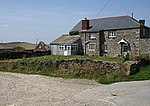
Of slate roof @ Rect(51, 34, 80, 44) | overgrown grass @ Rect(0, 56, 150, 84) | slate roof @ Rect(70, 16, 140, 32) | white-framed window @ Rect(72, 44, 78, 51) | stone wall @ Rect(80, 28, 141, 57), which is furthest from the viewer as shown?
slate roof @ Rect(51, 34, 80, 44)

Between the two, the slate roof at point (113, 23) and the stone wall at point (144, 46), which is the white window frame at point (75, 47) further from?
the stone wall at point (144, 46)

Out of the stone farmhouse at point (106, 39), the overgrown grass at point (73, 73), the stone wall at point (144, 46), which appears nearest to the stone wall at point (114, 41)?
the stone farmhouse at point (106, 39)

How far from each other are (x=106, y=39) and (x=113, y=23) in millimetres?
3336

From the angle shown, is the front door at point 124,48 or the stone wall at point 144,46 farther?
the front door at point 124,48

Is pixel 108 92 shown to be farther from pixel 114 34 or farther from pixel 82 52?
pixel 82 52

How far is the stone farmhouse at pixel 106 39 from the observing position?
3906 cm

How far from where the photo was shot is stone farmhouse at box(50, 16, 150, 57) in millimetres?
39062

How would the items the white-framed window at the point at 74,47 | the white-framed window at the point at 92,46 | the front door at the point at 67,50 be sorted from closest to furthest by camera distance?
the white-framed window at the point at 92,46, the front door at the point at 67,50, the white-framed window at the point at 74,47

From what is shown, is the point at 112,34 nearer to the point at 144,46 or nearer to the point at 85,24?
the point at 85,24

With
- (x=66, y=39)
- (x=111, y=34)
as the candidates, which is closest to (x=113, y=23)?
(x=111, y=34)

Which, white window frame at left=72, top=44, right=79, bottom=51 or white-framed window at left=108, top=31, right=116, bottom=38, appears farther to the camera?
white window frame at left=72, top=44, right=79, bottom=51

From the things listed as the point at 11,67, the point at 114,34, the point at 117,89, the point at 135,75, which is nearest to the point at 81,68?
the point at 135,75

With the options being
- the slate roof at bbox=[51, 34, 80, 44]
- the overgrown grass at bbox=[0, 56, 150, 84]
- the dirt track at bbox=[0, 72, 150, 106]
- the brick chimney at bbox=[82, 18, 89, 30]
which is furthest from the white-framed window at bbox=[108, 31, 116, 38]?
the dirt track at bbox=[0, 72, 150, 106]

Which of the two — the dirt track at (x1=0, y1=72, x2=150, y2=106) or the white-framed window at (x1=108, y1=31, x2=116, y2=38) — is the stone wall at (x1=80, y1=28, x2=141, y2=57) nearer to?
the white-framed window at (x1=108, y1=31, x2=116, y2=38)
